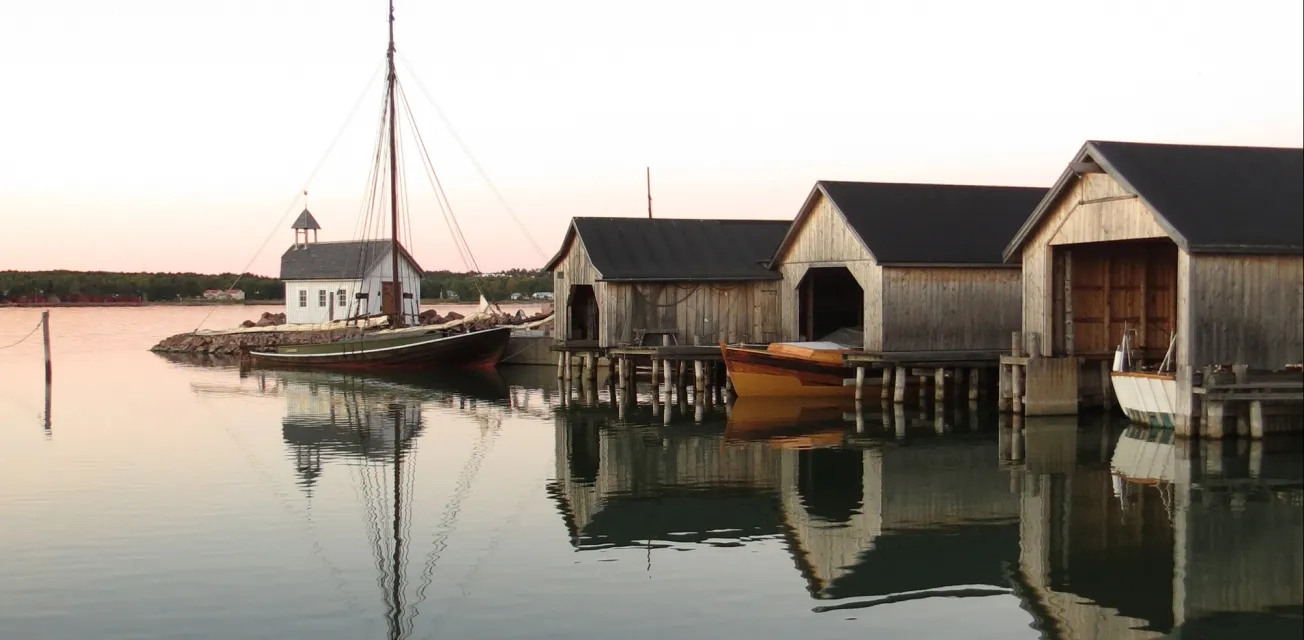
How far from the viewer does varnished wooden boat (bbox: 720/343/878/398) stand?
33094 mm

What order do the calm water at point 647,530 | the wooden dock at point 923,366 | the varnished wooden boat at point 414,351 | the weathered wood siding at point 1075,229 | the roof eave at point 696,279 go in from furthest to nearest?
the varnished wooden boat at point 414,351 → the roof eave at point 696,279 → the wooden dock at point 923,366 → the weathered wood siding at point 1075,229 → the calm water at point 647,530

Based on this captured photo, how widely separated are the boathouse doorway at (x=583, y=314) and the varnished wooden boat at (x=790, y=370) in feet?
38.9

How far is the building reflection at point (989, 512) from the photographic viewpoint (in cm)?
1377

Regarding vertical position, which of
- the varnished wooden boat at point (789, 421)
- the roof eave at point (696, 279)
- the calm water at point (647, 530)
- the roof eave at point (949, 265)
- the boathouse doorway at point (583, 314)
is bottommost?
the calm water at point (647, 530)

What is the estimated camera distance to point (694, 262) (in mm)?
40219

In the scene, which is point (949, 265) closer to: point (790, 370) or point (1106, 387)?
point (790, 370)

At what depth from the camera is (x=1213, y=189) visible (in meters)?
25.0

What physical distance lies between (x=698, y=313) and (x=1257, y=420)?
1913 centimetres

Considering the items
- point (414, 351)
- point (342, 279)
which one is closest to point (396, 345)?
point (414, 351)

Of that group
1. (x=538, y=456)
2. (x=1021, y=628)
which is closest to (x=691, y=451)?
(x=538, y=456)

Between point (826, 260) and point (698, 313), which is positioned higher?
point (826, 260)

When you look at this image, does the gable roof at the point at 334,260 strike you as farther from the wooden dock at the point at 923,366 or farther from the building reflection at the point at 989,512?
the building reflection at the point at 989,512

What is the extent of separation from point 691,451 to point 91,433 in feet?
45.9

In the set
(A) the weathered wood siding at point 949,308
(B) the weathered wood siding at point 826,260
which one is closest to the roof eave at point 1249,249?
(A) the weathered wood siding at point 949,308
